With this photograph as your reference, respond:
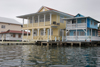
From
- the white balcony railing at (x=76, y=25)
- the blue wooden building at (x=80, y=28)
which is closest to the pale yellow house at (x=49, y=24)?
the blue wooden building at (x=80, y=28)

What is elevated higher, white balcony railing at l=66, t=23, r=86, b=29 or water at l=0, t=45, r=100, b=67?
white balcony railing at l=66, t=23, r=86, b=29

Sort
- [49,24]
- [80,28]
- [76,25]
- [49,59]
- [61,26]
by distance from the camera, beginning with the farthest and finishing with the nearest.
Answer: [61,26], [49,24], [76,25], [80,28], [49,59]

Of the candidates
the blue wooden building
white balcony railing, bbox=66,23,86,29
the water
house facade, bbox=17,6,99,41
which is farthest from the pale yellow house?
the water

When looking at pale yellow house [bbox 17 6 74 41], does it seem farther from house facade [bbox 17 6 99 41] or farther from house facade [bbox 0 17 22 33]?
house facade [bbox 0 17 22 33]

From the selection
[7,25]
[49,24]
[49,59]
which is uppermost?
[7,25]

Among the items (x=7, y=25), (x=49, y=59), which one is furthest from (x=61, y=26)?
(x=7, y=25)

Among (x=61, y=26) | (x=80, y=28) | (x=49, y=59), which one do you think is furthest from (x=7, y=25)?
(x=49, y=59)

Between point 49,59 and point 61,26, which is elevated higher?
point 61,26

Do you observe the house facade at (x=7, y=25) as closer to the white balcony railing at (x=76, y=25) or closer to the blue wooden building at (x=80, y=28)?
the blue wooden building at (x=80, y=28)

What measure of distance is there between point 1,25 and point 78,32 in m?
32.3

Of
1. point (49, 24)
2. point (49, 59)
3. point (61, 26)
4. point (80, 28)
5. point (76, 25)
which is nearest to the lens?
point (49, 59)

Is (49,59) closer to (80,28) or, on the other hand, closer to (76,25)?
(80,28)

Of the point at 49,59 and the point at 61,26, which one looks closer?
the point at 49,59

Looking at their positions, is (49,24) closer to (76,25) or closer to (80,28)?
(76,25)
